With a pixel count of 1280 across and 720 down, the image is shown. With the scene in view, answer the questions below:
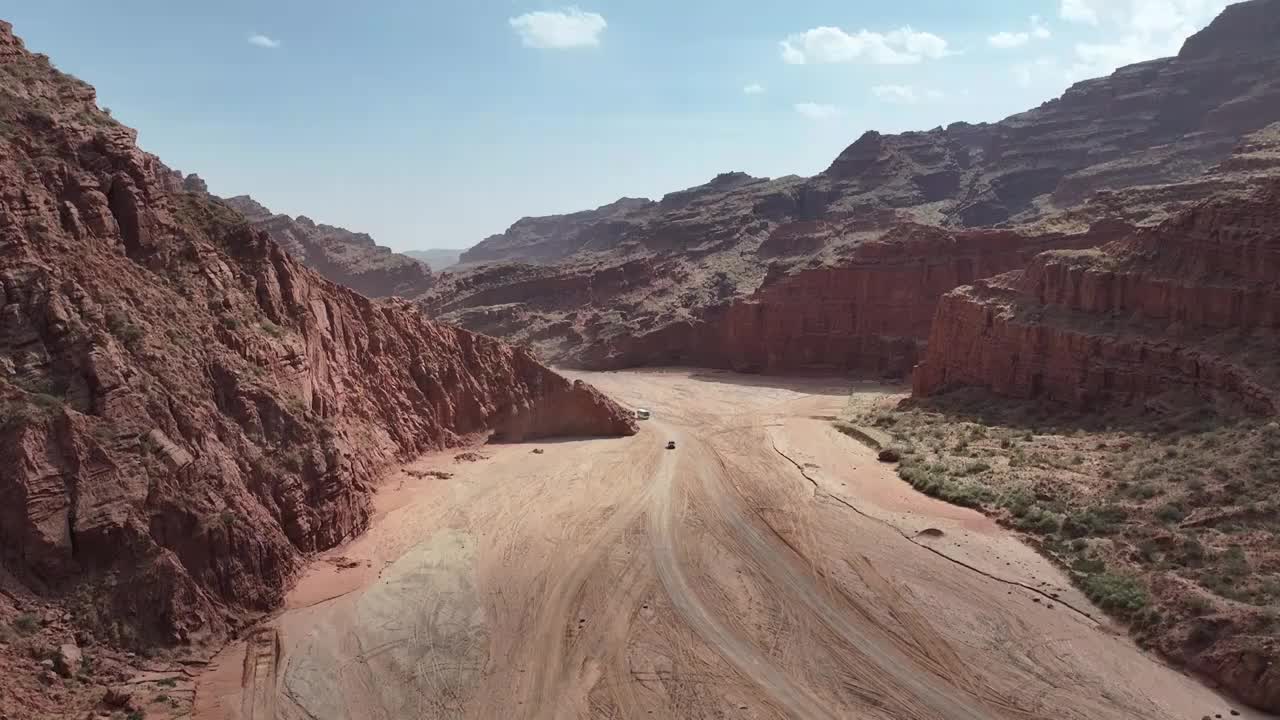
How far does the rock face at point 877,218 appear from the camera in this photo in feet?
196

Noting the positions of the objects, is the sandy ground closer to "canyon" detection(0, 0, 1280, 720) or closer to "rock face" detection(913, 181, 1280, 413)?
"canyon" detection(0, 0, 1280, 720)

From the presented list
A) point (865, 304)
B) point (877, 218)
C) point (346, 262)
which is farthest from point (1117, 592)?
point (346, 262)

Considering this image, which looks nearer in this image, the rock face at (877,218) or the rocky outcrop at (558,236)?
the rock face at (877,218)

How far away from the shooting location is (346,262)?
323ft

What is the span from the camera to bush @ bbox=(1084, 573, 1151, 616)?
17.4 m

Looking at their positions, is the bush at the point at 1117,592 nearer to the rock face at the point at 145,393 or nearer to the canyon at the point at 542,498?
the canyon at the point at 542,498

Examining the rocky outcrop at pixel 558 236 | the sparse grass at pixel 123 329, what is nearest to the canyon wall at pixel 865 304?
the sparse grass at pixel 123 329

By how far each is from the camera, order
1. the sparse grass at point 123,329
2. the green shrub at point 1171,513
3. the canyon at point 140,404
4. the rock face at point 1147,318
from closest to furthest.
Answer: the canyon at point 140,404, the sparse grass at point 123,329, the green shrub at point 1171,513, the rock face at point 1147,318

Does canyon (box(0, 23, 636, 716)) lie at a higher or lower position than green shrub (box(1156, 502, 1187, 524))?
higher

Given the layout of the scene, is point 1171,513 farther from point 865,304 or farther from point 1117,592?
point 865,304

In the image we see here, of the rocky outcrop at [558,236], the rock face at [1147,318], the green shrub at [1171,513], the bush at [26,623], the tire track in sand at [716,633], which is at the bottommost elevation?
the tire track in sand at [716,633]

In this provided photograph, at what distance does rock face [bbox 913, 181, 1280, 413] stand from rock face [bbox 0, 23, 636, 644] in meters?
26.5

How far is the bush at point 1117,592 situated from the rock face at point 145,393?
57.4 feet

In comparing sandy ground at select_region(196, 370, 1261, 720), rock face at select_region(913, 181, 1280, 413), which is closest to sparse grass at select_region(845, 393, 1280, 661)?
sandy ground at select_region(196, 370, 1261, 720)
